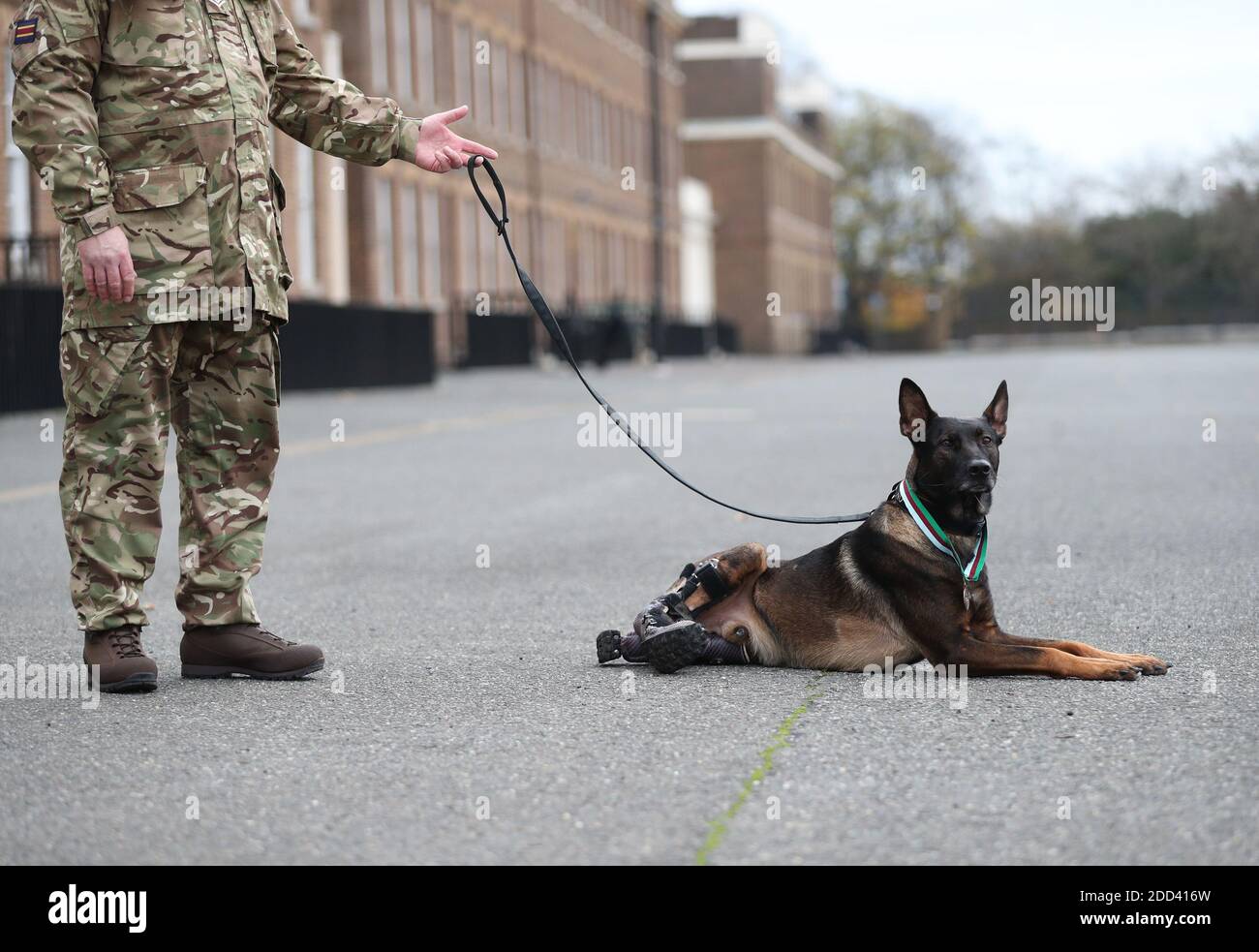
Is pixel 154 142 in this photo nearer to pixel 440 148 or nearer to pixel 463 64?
pixel 440 148

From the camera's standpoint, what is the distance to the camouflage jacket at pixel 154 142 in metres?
5.14

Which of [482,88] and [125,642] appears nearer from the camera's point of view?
[125,642]

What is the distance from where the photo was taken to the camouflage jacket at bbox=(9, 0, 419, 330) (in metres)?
5.14

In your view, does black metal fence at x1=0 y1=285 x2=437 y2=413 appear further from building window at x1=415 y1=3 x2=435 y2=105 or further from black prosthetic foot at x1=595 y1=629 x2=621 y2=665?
black prosthetic foot at x1=595 y1=629 x2=621 y2=665

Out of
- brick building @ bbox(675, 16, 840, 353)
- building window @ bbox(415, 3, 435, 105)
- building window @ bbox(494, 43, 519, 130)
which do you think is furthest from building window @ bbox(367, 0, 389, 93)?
brick building @ bbox(675, 16, 840, 353)

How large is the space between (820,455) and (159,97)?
1049 centimetres

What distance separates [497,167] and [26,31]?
118 ft

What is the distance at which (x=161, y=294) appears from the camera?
525 centimetres

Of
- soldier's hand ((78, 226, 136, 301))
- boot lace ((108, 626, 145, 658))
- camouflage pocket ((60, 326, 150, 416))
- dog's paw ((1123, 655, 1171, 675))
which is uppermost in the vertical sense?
soldier's hand ((78, 226, 136, 301))

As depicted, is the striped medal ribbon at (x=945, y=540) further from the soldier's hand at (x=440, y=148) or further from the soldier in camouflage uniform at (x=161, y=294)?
the soldier in camouflage uniform at (x=161, y=294)

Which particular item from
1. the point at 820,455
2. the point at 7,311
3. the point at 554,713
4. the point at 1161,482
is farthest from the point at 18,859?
the point at 7,311

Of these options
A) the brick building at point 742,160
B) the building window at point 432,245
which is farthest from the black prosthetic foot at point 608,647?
the brick building at point 742,160

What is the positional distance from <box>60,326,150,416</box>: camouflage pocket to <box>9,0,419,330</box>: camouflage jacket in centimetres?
4

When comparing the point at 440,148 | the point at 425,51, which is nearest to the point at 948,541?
the point at 440,148
